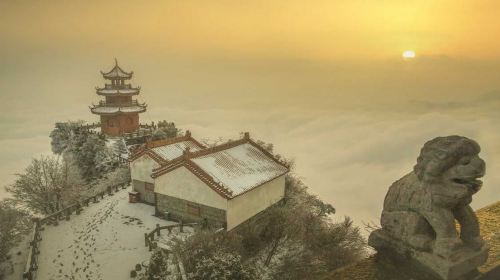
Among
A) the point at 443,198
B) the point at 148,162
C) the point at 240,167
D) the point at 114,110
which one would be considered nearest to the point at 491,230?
the point at 443,198

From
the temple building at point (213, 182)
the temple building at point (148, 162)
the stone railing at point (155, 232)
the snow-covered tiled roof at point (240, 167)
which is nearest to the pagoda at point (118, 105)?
the temple building at point (148, 162)

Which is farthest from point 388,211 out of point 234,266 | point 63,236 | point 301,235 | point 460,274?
point 63,236

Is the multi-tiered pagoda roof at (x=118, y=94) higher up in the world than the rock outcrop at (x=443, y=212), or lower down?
higher up

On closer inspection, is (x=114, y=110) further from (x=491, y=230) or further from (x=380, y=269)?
(x=491, y=230)

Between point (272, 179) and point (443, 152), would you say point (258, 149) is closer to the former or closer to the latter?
point (272, 179)

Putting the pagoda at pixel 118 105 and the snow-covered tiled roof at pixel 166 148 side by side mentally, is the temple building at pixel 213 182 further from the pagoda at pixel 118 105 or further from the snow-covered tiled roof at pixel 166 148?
the pagoda at pixel 118 105
